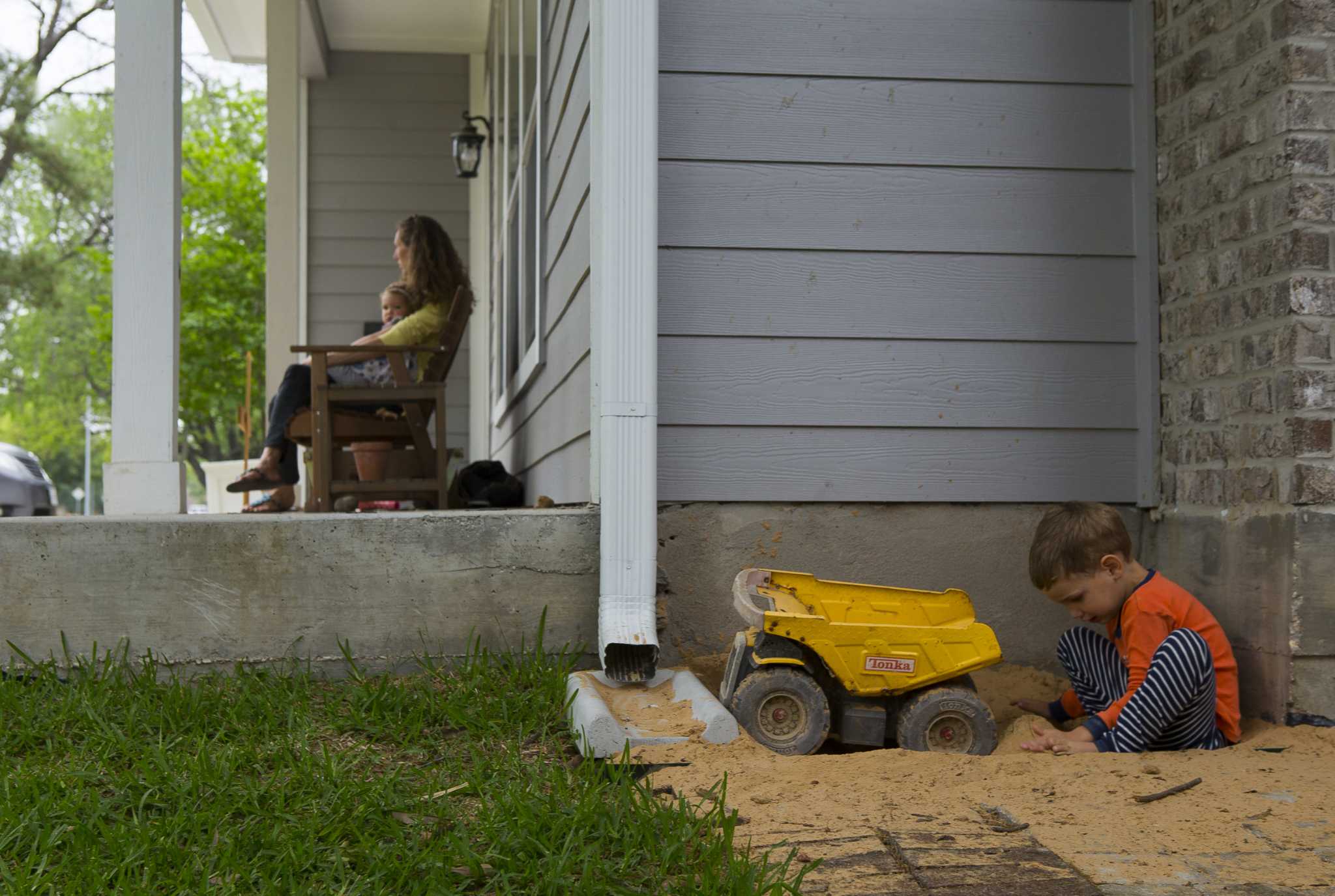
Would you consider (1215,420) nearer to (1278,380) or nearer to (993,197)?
(1278,380)

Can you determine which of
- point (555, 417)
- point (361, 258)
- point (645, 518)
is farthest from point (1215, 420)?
point (361, 258)

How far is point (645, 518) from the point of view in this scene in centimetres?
279

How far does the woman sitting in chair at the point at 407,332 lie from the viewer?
4.98 metres

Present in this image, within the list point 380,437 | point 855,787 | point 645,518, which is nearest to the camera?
point 855,787

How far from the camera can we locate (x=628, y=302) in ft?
9.21

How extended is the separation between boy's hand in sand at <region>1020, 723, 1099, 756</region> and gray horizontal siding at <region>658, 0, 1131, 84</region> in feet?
5.79

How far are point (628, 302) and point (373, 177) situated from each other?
676 centimetres

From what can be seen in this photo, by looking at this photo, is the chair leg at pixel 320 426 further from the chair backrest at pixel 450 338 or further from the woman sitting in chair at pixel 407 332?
the chair backrest at pixel 450 338

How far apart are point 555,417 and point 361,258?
552 centimetres

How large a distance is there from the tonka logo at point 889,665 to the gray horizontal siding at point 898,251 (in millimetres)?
664

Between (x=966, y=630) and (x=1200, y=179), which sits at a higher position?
(x=1200, y=179)

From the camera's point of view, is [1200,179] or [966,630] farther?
[1200,179]

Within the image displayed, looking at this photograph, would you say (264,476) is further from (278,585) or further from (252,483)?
(278,585)

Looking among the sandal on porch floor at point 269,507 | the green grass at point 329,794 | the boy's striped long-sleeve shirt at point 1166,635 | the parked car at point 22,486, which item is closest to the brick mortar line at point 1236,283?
the boy's striped long-sleeve shirt at point 1166,635
